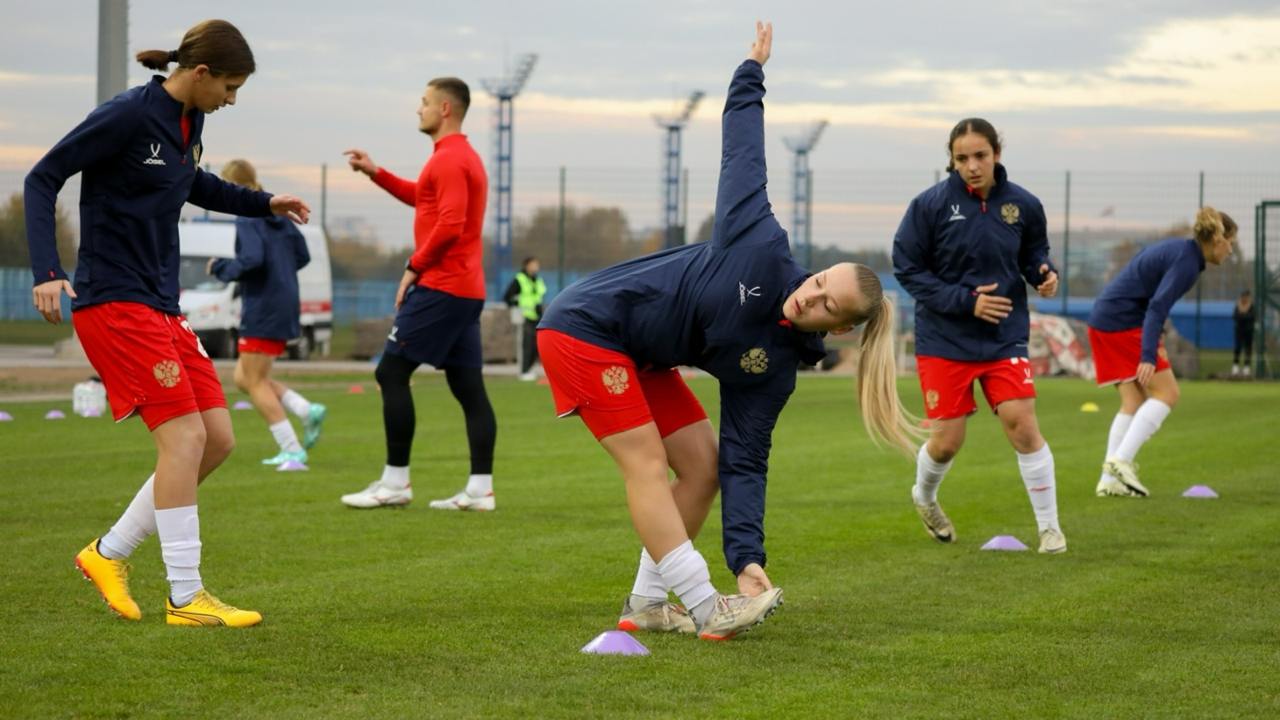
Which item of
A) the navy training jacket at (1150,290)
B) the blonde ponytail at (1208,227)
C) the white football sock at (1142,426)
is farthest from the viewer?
the white football sock at (1142,426)

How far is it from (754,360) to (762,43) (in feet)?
3.76

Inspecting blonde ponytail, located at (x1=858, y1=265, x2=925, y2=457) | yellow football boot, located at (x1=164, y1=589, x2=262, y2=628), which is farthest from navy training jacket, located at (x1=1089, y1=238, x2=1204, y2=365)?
yellow football boot, located at (x1=164, y1=589, x2=262, y2=628)

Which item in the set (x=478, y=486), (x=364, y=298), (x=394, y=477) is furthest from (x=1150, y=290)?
(x=364, y=298)

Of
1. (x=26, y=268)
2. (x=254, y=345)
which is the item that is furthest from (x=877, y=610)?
(x=26, y=268)

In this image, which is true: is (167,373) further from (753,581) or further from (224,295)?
(224,295)

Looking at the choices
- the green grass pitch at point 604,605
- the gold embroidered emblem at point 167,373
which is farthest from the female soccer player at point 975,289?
the gold embroidered emblem at point 167,373

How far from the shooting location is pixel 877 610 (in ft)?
19.7

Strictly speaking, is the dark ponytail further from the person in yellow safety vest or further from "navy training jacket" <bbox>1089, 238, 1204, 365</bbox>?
the person in yellow safety vest

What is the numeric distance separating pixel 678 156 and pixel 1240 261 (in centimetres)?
2548

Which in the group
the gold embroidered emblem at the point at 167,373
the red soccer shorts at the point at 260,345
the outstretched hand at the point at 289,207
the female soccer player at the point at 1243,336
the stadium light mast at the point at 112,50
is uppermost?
the stadium light mast at the point at 112,50

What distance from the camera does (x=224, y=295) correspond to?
2803 cm

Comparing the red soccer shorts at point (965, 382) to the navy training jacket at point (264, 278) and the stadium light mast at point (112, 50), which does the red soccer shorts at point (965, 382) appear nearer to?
the navy training jacket at point (264, 278)

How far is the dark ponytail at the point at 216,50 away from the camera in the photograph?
5.38 meters

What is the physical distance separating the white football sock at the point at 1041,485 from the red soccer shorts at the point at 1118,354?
11.1 ft
